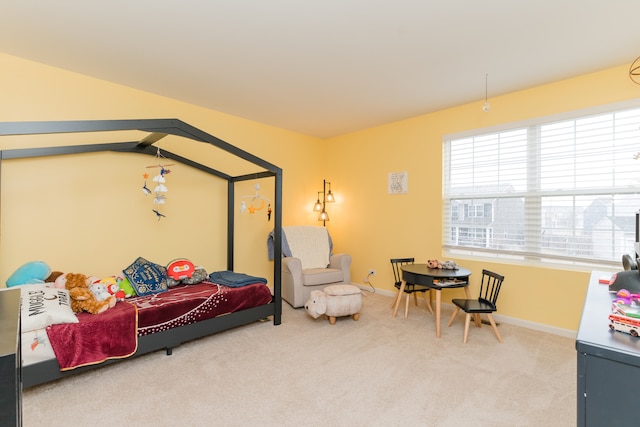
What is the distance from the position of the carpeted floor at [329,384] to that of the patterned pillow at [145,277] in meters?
0.64

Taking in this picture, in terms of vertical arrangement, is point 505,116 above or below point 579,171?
above

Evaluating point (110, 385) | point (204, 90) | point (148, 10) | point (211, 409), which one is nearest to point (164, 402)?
point (211, 409)

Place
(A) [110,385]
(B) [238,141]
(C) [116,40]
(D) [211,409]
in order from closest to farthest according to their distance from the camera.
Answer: (D) [211,409]
(A) [110,385]
(C) [116,40]
(B) [238,141]

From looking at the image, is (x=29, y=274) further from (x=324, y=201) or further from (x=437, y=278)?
(x=324, y=201)

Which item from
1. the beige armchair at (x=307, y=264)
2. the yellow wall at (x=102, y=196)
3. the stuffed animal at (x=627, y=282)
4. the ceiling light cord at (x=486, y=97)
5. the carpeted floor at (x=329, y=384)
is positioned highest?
the ceiling light cord at (x=486, y=97)

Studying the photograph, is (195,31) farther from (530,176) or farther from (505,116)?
(530,176)

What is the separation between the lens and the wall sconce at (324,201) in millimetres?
5449

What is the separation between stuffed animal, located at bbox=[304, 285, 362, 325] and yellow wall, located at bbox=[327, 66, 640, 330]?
1.33 metres

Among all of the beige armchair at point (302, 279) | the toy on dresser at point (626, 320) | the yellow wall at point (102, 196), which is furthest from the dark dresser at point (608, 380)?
the yellow wall at point (102, 196)

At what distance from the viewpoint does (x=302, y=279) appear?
13.1 ft

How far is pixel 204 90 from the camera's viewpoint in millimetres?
3391

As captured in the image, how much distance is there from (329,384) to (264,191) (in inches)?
118

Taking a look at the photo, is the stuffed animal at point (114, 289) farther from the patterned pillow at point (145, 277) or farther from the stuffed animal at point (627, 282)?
the stuffed animal at point (627, 282)

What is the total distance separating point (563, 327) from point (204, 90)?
4569mm
